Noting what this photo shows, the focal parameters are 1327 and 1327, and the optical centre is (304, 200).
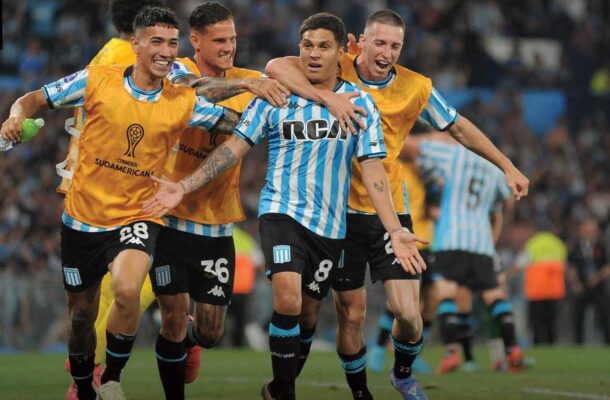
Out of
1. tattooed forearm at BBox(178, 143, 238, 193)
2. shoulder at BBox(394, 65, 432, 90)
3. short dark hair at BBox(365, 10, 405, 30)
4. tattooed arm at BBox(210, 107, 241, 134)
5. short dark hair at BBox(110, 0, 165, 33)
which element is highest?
short dark hair at BBox(110, 0, 165, 33)

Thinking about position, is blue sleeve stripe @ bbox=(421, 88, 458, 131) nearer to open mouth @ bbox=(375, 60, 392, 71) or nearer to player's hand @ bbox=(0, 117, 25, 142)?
open mouth @ bbox=(375, 60, 392, 71)

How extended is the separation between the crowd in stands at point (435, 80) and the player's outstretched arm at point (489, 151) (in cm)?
947

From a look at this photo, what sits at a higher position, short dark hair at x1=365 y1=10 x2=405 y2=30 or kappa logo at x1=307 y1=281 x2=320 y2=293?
short dark hair at x1=365 y1=10 x2=405 y2=30

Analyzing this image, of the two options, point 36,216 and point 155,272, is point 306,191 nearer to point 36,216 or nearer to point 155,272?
point 155,272

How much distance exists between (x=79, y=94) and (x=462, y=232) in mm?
5957

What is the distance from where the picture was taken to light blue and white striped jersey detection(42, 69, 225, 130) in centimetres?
788

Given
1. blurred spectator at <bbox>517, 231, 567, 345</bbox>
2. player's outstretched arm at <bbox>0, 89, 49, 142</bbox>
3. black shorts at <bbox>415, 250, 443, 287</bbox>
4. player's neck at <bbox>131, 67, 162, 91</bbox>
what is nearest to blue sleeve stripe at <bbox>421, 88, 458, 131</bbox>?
player's neck at <bbox>131, 67, 162, 91</bbox>

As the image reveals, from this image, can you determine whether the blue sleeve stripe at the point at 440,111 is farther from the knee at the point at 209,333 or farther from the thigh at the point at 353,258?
the knee at the point at 209,333

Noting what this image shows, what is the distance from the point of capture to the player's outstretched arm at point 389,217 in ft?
25.0

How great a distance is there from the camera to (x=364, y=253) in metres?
8.61

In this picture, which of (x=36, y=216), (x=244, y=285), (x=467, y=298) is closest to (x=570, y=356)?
(x=467, y=298)

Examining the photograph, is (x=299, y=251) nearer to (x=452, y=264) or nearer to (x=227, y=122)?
(x=227, y=122)

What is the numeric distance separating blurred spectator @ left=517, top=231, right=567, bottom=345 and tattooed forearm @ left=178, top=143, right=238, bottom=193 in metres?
11.8

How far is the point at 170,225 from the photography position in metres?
8.55
